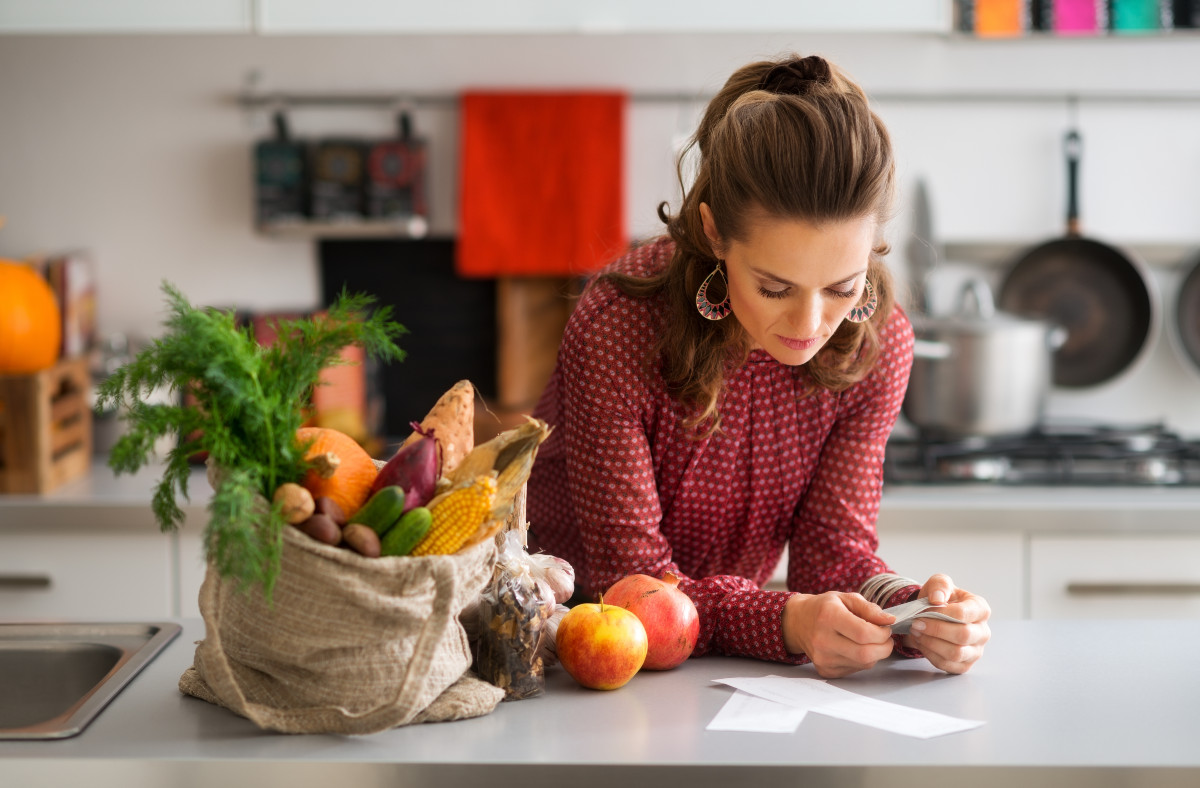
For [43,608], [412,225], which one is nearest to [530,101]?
[412,225]

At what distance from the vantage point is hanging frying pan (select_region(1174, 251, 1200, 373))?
2.45 metres

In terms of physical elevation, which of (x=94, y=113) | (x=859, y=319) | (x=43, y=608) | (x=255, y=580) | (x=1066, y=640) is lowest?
(x=43, y=608)

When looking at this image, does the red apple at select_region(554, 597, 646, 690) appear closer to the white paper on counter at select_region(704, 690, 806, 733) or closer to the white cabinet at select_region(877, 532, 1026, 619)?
the white paper on counter at select_region(704, 690, 806, 733)

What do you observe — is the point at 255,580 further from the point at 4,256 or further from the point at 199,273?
the point at 4,256

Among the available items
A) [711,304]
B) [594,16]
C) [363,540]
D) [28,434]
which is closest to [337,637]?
[363,540]

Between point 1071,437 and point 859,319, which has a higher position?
point 859,319

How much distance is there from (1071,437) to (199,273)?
1.83 m

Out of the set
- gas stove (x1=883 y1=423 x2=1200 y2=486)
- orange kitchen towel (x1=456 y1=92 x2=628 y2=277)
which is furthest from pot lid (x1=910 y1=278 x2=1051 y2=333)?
orange kitchen towel (x1=456 y1=92 x2=628 y2=277)

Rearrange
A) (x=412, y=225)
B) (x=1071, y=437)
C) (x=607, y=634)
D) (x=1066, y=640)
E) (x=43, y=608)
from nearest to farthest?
1. (x=607, y=634)
2. (x=1066, y=640)
3. (x=43, y=608)
4. (x=1071, y=437)
5. (x=412, y=225)

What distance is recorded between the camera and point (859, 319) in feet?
3.98

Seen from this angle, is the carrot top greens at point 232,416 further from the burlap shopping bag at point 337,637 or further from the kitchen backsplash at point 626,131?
the kitchen backsplash at point 626,131

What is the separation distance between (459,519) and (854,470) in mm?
575

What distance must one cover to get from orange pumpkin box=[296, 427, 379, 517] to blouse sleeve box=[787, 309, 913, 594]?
59cm

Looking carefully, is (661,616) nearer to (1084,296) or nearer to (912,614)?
(912,614)
